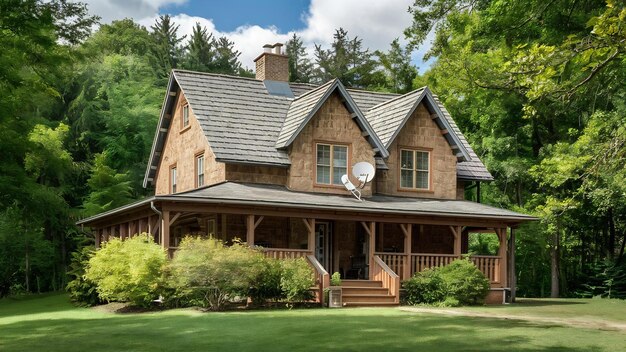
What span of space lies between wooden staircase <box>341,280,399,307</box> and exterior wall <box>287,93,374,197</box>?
426 centimetres

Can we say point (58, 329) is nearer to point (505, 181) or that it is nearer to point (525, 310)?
point (525, 310)

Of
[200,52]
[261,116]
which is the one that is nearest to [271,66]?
[261,116]

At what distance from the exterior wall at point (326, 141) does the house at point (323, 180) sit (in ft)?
0.13

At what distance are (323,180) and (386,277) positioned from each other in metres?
4.61

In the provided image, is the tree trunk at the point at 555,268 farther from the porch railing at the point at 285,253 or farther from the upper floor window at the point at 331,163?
the porch railing at the point at 285,253

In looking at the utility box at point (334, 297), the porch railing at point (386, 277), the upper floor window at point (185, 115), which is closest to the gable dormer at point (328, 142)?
the porch railing at point (386, 277)

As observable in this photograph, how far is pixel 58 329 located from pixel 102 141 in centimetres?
3185

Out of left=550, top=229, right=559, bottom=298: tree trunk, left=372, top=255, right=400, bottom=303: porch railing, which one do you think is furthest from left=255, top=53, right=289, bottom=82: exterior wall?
left=550, top=229, right=559, bottom=298: tree trunk

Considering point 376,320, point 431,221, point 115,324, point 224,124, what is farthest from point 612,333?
point 224,124

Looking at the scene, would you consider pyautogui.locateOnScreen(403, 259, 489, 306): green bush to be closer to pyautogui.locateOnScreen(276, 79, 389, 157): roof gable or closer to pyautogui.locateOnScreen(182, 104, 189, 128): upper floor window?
pyautogui.locateOnScreen(276, 79, 389, 157): roof gable

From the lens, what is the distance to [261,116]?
1203 inches

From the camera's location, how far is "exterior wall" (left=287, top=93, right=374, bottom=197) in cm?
2864

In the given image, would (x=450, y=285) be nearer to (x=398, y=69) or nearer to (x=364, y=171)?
Result: (x=364, y=171)

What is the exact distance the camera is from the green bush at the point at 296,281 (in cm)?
2258
